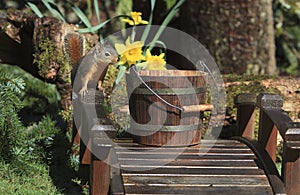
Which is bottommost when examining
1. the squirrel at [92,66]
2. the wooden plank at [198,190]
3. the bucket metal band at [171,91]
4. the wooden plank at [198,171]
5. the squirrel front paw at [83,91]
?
the wooden plank at [198,190]

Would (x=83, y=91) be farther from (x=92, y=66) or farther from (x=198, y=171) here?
(x=198, y=171)

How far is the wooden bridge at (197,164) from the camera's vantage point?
297 cm

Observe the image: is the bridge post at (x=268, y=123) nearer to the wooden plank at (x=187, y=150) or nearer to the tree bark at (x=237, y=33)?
the wooden plank at (x=187, y=150)

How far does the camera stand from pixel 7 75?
12.6 ft

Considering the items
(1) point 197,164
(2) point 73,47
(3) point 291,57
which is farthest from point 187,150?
(3) point 291,57

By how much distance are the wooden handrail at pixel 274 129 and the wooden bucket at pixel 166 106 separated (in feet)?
1.23

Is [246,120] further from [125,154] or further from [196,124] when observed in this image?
[125,154]

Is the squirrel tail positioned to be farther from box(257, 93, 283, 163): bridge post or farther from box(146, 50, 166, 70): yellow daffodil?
box(257, 93, 283, 163): bridge post

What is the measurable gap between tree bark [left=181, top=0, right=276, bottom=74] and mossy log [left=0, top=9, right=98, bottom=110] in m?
2.11

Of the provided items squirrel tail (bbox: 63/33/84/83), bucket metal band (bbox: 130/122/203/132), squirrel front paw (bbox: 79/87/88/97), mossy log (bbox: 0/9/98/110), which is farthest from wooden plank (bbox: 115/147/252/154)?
mossy log (bbox: 0/9/98/110)

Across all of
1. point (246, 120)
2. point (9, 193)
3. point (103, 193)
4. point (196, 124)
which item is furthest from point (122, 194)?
point (246, 120)

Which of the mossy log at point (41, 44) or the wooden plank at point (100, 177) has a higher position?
the mossy log at point (41, 44)

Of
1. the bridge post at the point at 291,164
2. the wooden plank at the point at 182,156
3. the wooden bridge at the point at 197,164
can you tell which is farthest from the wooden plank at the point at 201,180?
the wooden plank at the point at 182,156

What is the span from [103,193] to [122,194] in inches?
10.1
